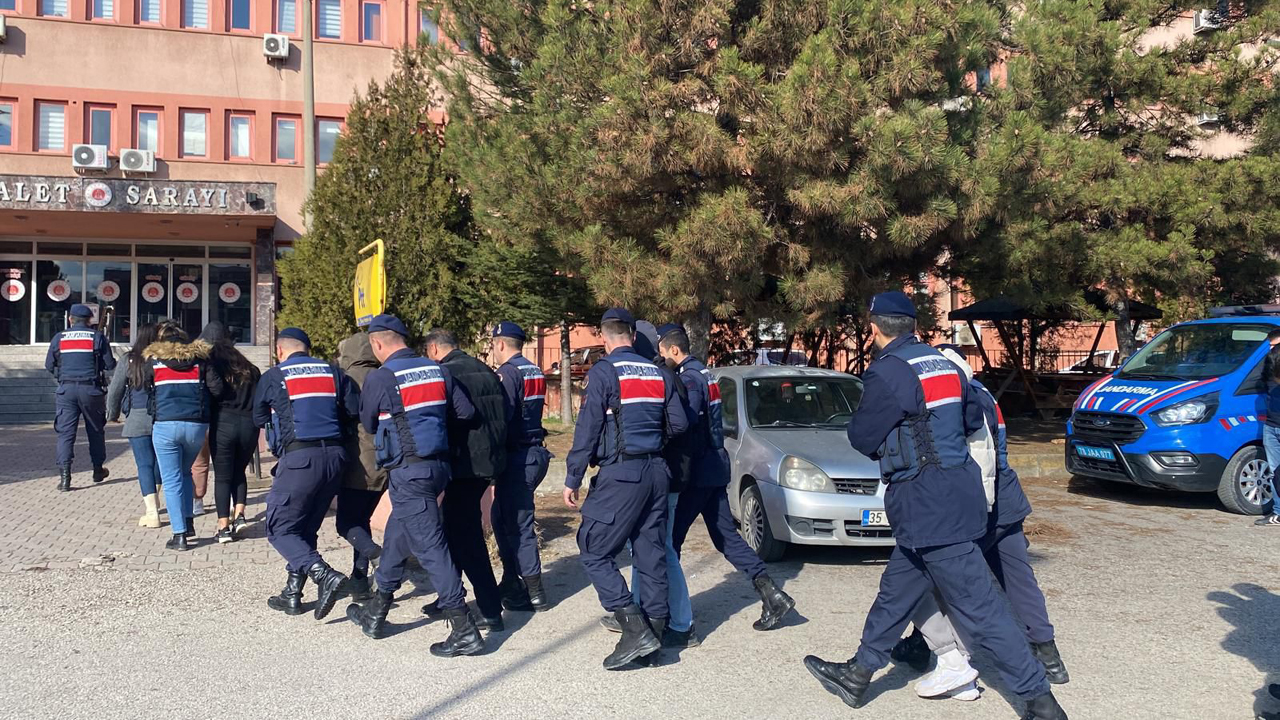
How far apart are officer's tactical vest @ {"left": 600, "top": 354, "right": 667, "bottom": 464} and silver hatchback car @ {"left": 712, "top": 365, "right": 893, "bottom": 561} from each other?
1.96m

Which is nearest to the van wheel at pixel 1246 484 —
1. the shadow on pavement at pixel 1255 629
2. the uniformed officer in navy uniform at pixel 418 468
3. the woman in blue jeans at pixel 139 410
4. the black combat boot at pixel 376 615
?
the shadow on pavement at pixel 1255 629

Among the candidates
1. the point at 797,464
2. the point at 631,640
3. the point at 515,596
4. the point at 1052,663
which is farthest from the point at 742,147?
the point at 1052,663

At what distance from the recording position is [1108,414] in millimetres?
10797

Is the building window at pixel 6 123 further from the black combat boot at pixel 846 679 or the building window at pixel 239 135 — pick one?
the black combat boot at pixel 846 679

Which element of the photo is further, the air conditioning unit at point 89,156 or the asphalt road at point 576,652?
the air conditioning unit at point 89,156

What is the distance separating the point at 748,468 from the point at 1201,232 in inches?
362

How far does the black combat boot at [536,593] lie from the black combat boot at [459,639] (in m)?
1.06

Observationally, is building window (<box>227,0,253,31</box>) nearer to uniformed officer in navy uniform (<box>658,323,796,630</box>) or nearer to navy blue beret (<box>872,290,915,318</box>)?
uniformed officer in navy uniform (<box>658,323,796,630</box>)

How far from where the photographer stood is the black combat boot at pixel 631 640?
17.4 ft

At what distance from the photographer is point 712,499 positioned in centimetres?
621

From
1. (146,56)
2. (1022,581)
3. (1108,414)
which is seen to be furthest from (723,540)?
(146,56)

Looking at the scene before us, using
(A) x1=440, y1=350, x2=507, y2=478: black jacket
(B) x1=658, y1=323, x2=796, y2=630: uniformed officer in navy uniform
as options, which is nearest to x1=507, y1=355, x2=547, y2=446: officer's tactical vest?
(A) x1=440, y1=350, x2=507, y2=478: black jacket

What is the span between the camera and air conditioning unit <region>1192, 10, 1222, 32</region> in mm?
14656

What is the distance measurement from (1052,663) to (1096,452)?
637 centimetres
